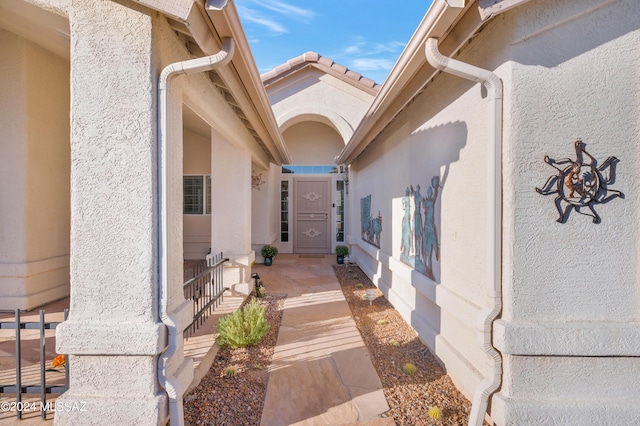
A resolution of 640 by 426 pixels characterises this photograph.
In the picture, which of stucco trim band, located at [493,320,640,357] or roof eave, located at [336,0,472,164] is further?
roof eave, located at [336,0,472,164]

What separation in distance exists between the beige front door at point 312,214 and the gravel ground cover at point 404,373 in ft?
19.7

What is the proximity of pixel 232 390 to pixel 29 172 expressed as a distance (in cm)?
470

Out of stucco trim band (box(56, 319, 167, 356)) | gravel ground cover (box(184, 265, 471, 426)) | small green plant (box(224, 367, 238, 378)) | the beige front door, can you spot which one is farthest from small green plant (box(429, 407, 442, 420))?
the beige front door

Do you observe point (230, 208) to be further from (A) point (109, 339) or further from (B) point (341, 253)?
(B) point (341, 253)

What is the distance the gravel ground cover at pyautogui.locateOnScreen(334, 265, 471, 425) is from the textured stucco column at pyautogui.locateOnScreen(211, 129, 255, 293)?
89.0 inches

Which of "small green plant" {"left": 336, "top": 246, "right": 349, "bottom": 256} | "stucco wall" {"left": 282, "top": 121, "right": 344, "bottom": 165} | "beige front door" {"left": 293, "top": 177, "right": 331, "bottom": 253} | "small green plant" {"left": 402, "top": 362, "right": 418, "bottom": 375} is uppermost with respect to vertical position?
"stucco wall" {"left": 282, "top": 121, "right": 344, "bottom": 165}

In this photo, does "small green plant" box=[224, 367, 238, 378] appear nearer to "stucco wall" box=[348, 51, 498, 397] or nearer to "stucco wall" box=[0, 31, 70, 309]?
"stucco wall" box=[348, 51, 498, 397]

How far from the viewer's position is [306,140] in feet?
39.5

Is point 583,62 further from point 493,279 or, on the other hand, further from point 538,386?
point 538,386

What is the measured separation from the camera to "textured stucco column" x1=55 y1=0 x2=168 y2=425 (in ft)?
→ 8.23

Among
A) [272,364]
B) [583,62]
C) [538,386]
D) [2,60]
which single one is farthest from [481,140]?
[2,60]

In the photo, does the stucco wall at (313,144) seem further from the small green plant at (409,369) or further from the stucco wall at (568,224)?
the stucco wall at (568,224)

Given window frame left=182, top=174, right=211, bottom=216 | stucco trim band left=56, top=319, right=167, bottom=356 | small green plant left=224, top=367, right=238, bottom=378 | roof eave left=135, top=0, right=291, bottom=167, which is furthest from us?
window frame left=182, top=174, right=211, bottom=216

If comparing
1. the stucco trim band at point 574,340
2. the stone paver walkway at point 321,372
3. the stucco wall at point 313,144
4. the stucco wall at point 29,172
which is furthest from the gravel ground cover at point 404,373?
the stucco wall at point 313,144
